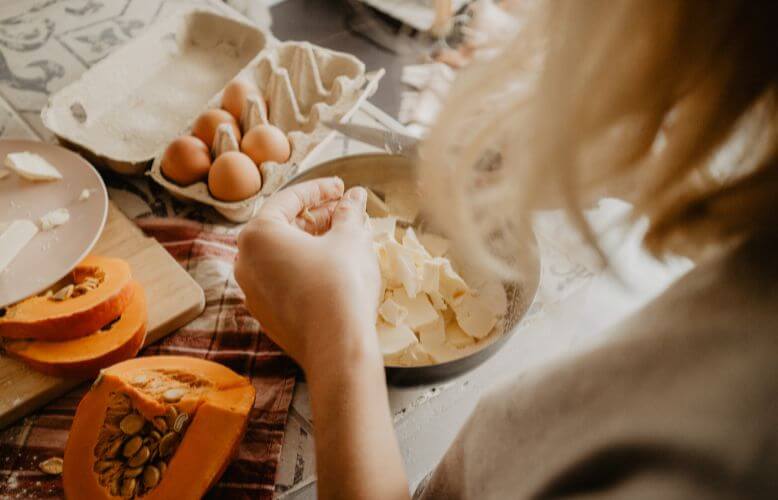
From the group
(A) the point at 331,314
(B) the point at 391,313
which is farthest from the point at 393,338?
(A) the point at 331,314

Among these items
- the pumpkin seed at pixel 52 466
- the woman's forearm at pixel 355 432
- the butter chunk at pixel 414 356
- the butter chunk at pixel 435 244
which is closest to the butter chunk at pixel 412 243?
the butter chunk at pixel 435 244

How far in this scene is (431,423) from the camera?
68 cm

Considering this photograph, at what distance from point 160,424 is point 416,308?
32cm

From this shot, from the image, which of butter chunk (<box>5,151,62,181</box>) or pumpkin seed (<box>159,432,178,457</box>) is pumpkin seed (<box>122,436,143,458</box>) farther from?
butter chunk (<box>5,151,62,181</box>)

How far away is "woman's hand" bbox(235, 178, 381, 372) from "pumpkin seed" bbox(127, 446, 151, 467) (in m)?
0.18

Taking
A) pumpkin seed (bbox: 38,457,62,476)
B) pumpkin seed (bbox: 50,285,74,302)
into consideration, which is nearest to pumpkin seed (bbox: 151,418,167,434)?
pumpkin seed (bbox: 38,457,62,476)

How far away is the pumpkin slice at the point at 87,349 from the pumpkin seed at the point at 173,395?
0.36 ft

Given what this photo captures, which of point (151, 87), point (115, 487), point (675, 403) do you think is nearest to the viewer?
point (675, 403)

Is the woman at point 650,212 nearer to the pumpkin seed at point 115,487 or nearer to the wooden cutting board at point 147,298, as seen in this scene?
the pumpkin seed at point 115,487

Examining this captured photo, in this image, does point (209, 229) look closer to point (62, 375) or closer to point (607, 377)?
point (62, 375)

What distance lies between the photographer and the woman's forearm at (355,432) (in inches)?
18.4

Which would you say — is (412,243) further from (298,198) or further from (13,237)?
(13,237)

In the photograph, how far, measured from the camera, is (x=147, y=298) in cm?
78

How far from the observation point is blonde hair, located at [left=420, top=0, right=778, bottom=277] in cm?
26
